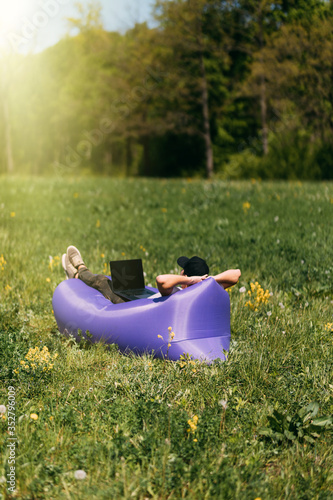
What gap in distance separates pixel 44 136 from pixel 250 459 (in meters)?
46.2

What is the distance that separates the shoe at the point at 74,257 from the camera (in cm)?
459

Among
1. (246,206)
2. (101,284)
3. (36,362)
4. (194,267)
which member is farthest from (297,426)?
(246,206)

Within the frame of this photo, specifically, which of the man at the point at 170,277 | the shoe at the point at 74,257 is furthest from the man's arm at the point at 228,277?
the shoe at the point at 74,257

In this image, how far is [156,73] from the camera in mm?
26812

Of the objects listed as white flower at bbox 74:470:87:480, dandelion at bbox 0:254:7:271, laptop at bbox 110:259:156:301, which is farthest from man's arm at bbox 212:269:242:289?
dandelion at bbox 0:254:7:271

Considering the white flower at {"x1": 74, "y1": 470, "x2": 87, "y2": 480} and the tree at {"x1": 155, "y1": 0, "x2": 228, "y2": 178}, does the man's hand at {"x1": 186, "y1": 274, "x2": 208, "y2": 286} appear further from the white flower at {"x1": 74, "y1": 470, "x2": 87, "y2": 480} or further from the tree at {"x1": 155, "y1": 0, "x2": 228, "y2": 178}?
the tree at {"x1": 155, "y1": 0, "x2": 228, "y2": 178}

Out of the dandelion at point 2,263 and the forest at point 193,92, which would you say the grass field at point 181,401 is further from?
the forest at point 193,92

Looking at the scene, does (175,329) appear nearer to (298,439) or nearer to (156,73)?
(298,439)

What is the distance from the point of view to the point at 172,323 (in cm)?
339

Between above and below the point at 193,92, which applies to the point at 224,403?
below

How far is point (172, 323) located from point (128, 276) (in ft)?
2.96

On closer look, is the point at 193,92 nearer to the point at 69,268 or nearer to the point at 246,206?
the point at 246,206

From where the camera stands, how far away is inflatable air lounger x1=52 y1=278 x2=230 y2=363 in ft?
11.1

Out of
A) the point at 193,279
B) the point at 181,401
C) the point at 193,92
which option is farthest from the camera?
the point at 193,92
